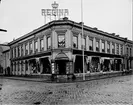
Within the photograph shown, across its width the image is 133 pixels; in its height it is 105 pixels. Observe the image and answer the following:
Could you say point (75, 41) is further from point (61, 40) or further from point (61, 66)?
point (61, 66)

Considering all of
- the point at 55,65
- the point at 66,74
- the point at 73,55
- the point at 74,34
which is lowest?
the point at 66,74

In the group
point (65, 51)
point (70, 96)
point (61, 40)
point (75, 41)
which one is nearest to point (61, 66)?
point (65, 51)

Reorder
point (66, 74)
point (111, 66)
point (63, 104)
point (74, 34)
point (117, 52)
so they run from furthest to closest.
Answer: point (117, 52)
point (111, 66)
point (74, 34)
point (66, 74)
point (63, 104)

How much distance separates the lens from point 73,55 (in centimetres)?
2256

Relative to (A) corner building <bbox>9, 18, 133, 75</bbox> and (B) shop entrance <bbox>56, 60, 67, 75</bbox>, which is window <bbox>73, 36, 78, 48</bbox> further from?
(B) shop entrance <bbox>56, 60, 67, 75</bbox>

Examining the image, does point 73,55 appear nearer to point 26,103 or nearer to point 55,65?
point 55,65

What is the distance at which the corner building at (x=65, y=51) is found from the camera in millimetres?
22219

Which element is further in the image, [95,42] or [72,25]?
[95,42]

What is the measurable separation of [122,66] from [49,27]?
2196 cm

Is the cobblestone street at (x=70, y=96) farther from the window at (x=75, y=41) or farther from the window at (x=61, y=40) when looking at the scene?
the window at (x=75, y=41)

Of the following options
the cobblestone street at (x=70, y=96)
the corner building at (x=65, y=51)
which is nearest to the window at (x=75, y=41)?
the corner building at (x=65, y=51)

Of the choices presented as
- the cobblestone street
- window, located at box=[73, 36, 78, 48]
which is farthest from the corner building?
the cobblestone street

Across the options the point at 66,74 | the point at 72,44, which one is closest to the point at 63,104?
the point at 66,74

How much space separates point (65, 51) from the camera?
72.2ft
